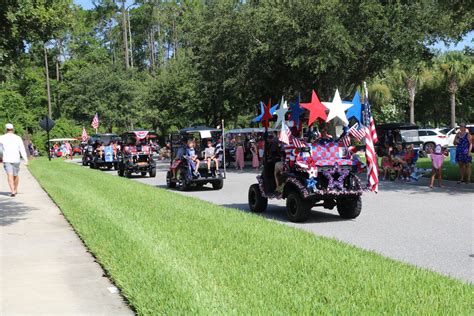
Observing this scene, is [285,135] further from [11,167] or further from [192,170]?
[11,167]

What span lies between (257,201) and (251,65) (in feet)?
54.9

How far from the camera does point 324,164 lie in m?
10.7

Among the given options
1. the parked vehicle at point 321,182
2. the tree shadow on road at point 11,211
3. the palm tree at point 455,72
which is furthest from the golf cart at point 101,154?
the palm tree at point 455,72

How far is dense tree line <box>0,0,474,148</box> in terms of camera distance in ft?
61.0

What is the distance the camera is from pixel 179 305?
4.96 m

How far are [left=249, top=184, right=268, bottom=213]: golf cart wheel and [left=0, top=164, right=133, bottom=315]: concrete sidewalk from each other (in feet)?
13.5

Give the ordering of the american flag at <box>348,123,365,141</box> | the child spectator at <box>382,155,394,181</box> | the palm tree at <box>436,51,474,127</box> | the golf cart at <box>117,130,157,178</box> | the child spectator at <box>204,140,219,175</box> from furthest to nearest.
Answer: the palm tree at <box>436,51,474,127</box> < the golf cart at <box>117,130,157,178</box> < the child spectator at <box>382,155,394,181</box> < the child spectator at <box>204,140,219,175</box> < the american flag at <box>348,123,365,141</box>

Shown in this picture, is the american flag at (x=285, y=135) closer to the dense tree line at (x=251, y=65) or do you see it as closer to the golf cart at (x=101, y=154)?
the dense tree line at (x=251, y=65)

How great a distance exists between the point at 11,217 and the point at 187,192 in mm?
7169

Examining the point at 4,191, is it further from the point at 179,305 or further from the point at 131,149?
the point at 179,305

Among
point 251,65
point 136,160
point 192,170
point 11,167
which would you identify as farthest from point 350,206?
point 251,65

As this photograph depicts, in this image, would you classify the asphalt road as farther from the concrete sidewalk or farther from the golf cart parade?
the concrete sidewalk

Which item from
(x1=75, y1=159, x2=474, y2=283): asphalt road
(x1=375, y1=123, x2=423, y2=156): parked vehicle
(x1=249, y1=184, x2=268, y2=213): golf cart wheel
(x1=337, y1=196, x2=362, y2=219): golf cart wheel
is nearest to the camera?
(x1=75, y1=159, x2=474, y2=283): asphalt road

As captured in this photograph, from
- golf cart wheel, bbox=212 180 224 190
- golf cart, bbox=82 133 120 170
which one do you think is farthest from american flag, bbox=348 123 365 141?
golf cart, bbox=82 133 120 170
